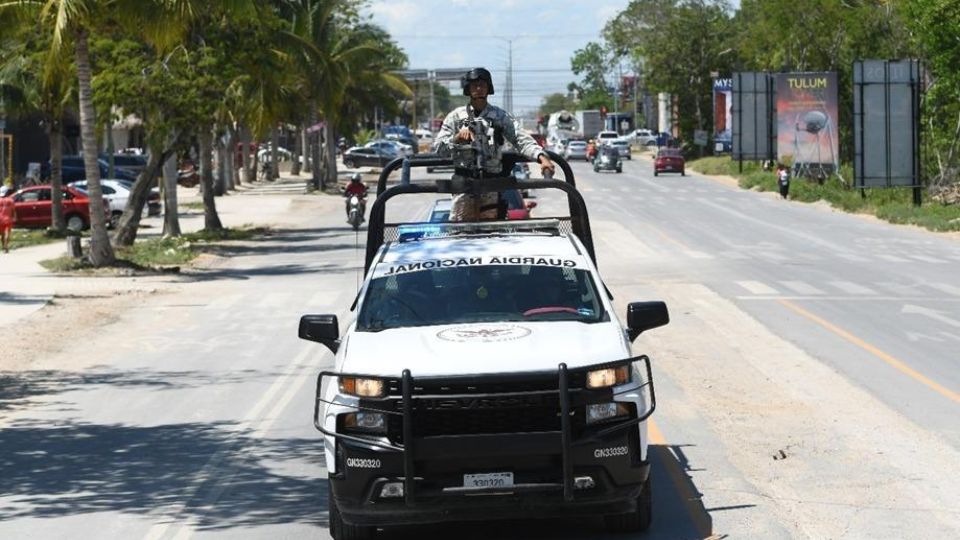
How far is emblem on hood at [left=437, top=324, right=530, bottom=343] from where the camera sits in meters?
8.86

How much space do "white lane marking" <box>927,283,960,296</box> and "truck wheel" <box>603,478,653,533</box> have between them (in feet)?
58.1

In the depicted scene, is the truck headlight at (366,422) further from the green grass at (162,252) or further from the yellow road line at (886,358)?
the green grass at (162,252)

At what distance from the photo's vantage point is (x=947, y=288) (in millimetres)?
26594

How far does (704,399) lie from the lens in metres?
14.6

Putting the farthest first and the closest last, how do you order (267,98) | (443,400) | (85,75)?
(267,98)
(85,75)
(443,400)

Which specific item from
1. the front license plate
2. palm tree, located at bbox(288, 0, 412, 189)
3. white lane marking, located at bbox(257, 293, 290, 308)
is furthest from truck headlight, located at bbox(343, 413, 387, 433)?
palm tree, located at bbox(288, 0, 412, 189)

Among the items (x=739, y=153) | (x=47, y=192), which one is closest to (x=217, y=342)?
(x=47, y=192)

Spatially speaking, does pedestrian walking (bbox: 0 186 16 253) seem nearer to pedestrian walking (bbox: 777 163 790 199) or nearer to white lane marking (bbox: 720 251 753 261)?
white lane marking (bbox: 720 251 753 261)

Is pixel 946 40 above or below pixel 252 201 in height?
above

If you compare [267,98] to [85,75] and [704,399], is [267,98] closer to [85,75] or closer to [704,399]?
[85,75]

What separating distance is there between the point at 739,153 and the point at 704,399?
66.0 m

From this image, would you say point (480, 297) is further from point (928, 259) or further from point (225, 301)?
point (928, 259)

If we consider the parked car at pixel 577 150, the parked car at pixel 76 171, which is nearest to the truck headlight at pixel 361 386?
the parked car at pixel 76 171

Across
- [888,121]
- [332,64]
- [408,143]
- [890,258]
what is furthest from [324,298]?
[408,143]
